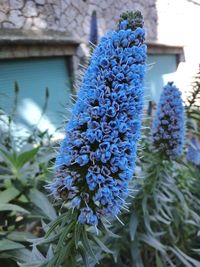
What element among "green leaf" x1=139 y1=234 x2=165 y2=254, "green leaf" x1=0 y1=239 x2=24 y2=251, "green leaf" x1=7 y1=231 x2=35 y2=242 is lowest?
"green leaf" x1=139 y1=234 x2=165 y2=254

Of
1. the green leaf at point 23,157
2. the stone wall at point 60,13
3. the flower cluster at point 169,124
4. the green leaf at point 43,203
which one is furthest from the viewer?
the stone wall at point 60,13

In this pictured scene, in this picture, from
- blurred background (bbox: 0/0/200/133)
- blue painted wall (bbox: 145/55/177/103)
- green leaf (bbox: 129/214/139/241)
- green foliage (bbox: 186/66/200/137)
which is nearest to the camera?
green leaf (bbox: 129/214/139/241)

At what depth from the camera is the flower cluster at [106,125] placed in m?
1.40

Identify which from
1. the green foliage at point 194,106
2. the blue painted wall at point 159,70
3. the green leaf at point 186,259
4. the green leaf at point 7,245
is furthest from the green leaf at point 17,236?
the blue painted wall at point 159,70

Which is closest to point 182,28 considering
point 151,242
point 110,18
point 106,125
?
point 110,18

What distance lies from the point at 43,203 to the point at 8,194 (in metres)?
0.26

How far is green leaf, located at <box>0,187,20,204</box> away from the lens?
2.74 metres

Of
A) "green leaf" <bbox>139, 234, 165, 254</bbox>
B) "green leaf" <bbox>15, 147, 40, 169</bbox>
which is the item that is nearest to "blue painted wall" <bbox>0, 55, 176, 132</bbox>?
"green leaf" <bbox>15, 147, 40, 169</bbox>

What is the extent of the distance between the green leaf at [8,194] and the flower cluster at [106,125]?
133 centimetres

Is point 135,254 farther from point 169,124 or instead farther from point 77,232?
point 77,232

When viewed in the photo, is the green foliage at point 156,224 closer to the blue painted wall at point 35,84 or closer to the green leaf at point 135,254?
the green leaf at point 135,254

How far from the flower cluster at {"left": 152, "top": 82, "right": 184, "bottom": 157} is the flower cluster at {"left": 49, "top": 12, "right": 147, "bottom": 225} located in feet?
3.72

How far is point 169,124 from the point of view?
2.57 metres

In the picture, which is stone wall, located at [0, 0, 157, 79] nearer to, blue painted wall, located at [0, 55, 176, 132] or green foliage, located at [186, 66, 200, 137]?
blue painted wall, located at [0, 55, 176, 132]
